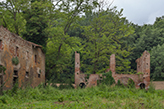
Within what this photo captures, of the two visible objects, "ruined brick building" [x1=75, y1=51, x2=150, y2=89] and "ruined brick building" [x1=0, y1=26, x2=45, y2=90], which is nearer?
"ruined brick building" [x1=0, y1=26, x2=45, y2=90]

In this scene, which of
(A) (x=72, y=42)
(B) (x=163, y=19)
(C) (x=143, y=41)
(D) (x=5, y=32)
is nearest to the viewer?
(D) (x=5, y=32)

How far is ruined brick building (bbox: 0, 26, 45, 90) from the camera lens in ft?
55.3

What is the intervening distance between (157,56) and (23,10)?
26527mm

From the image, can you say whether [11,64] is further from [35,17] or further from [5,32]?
[35,17]

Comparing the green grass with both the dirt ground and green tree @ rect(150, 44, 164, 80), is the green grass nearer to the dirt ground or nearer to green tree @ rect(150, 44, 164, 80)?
→ the dirt ground

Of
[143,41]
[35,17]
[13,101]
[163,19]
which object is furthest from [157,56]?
[13,101]

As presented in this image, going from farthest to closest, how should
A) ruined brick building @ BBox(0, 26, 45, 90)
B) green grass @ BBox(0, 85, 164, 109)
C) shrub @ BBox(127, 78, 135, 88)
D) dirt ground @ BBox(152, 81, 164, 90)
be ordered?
dirt ground @ BBox(152, 81, 164, 90) < shrub @ BBox(127, 78, 135, 88) < ruined brick building @ BBox(0, 26, 45, 90) < green grass @ BBox(0, 85, 164, 109)

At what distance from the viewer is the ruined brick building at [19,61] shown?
1685 cm

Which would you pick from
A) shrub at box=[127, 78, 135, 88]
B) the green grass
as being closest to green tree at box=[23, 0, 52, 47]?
the green grass

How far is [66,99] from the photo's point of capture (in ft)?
51.0

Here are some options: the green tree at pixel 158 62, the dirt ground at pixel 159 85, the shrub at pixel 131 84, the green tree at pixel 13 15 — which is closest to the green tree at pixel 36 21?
the green tree at pixel 13 15

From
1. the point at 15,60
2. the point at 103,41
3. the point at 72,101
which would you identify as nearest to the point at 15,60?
the point at 15,60

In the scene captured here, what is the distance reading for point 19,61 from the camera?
19688mm

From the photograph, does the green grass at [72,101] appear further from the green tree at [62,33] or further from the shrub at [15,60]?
the green tree at [62,33]
